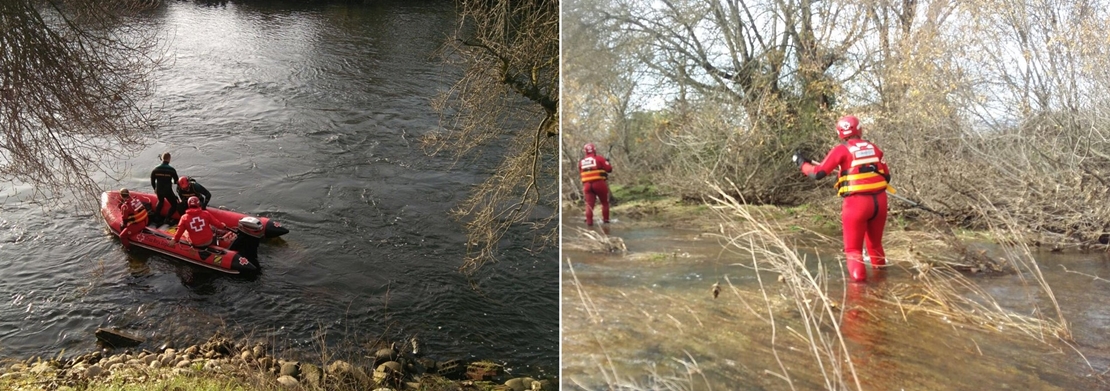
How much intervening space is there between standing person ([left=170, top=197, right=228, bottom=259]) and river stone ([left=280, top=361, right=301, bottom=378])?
3.31 meters

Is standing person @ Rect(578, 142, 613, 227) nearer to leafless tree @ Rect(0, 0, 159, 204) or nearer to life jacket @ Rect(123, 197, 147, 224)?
leafless tree @ Rect(0, 0, 159, 204)

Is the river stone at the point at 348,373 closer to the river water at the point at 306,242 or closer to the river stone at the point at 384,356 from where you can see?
the river stone at the point at 384,356

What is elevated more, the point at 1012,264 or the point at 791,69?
the point at 791,69

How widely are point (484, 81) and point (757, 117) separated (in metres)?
5.61

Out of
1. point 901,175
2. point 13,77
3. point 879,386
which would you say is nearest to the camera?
point 879,386

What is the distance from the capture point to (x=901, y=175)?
2102mm

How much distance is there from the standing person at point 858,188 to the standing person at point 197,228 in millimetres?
9390

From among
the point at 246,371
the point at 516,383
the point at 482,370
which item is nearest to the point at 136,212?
the point at 246,371

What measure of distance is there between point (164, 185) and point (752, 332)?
430 inches

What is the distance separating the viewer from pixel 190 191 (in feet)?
36.3

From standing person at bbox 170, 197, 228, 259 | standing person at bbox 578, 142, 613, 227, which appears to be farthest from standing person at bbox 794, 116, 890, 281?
standing person at bbox 170, 197, 228, 259

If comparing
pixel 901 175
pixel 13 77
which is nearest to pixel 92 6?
pixel 13 77

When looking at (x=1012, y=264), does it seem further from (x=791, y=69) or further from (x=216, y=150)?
(x=216, y=150)

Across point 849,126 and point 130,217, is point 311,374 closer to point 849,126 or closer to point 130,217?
point 130,217
